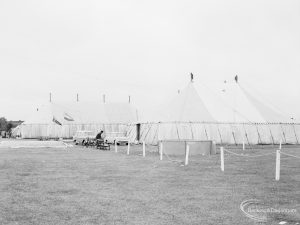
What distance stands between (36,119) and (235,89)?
33960 millimetres

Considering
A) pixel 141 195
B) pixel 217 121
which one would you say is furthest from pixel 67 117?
pixel 141 195

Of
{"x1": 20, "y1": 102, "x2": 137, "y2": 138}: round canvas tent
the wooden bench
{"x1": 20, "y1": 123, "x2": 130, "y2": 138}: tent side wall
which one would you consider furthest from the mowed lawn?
{"x1": 20, "y1": 102, "x2": 137, "y2": 138}: round canvas tent

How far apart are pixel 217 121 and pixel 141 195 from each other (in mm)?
31572

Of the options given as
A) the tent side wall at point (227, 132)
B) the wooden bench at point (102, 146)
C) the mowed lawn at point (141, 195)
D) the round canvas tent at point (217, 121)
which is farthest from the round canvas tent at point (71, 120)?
the mowed lawn at point (141, 195)

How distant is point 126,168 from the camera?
17.3 metres

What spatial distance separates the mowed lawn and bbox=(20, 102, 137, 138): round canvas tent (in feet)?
167

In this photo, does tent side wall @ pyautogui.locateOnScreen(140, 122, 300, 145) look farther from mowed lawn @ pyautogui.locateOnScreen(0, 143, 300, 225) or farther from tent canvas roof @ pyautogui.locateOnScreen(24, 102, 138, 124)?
tent canvas roof @ pyautogui.locateOnScreen(24, 102, 138, 124)

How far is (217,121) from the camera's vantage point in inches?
1639

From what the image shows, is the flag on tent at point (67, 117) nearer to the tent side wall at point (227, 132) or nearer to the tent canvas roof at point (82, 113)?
the tent canvas roof at point (82, 113)

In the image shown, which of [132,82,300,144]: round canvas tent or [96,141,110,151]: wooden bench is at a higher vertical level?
[132,82,300,144]: round canvas tent

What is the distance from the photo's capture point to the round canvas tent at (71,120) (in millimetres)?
66625

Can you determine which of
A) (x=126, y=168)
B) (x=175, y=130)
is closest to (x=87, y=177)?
(x=126, y=168)

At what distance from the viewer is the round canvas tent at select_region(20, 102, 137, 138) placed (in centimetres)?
6662

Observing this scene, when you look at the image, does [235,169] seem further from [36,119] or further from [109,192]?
[36,119]
